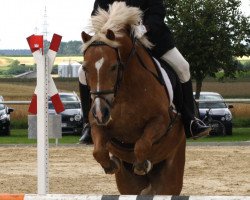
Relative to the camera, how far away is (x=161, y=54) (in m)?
7.70

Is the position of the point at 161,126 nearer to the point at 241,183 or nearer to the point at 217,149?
the point at 241,183

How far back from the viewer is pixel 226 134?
26656 mm

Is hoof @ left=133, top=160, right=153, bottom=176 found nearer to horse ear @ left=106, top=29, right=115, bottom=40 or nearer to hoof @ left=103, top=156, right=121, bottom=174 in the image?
hoof @ left=103, top=156, right=121, bottom=174

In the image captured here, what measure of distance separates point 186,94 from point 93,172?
7271mm

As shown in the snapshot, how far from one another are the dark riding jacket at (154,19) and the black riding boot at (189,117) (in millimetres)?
594

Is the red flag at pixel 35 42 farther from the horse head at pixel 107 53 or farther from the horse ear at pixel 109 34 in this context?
the horse ear at pixel 109 34

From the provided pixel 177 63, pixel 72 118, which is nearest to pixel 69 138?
pixel 72 118

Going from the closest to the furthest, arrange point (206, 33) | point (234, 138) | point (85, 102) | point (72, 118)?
point (85, 102)
point (234, 138)
point (72, 118)
point (206, 33)

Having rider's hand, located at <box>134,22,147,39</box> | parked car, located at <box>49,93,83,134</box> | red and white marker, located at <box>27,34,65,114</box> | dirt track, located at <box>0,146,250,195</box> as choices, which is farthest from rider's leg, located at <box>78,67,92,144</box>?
parked car, located at <box>49,93,83,134</box>

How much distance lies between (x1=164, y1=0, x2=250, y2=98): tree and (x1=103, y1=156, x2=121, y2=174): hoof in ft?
71.8

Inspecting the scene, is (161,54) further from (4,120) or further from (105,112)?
(4,120)

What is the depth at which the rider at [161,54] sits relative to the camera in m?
7.43

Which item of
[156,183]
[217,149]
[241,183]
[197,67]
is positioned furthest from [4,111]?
[156,183]

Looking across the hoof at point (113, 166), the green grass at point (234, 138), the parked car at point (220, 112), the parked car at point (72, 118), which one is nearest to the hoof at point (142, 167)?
the hoof at point (113, 166)
